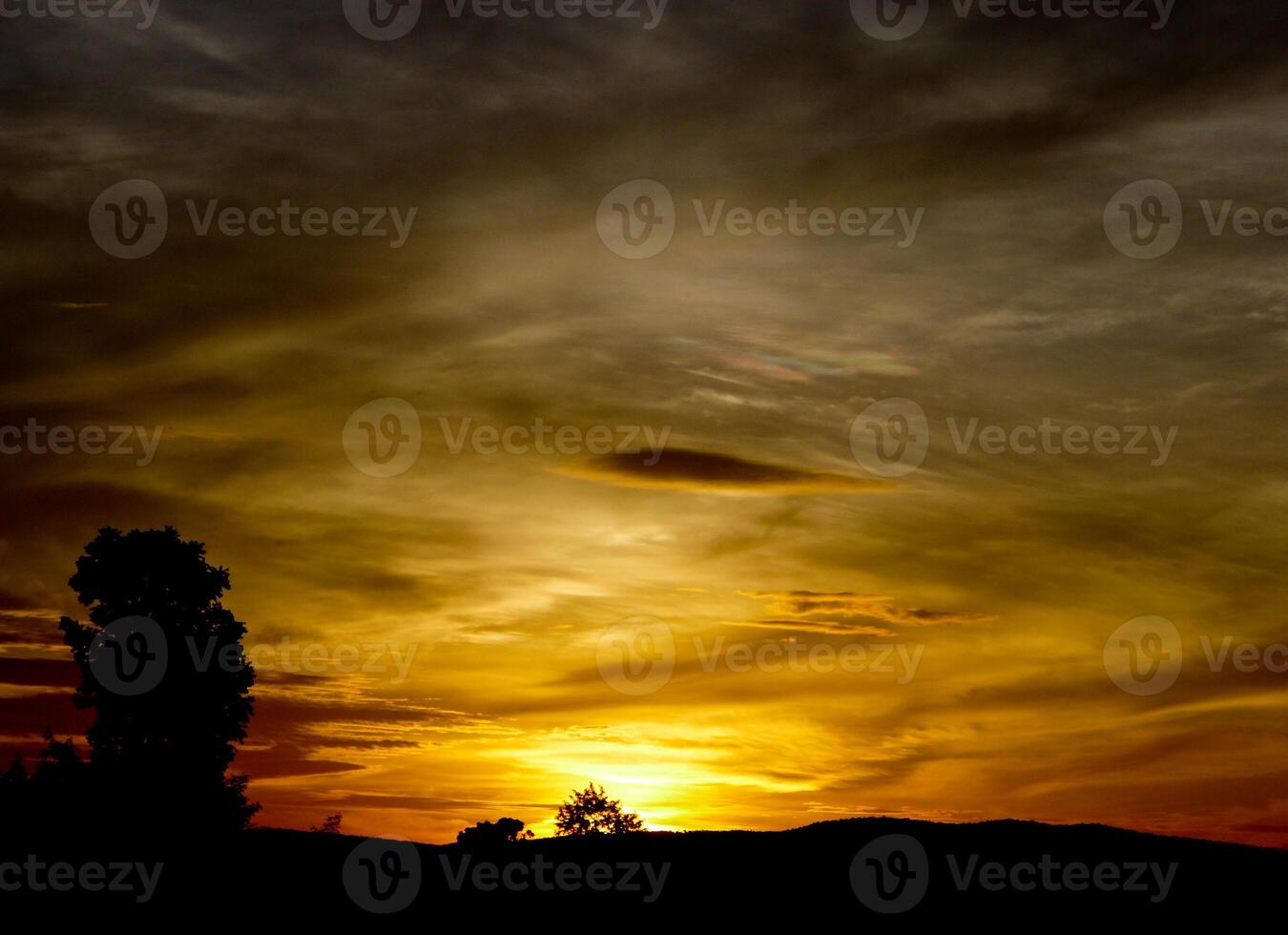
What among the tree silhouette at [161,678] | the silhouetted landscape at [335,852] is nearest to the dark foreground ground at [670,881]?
the silhouetted landscape at [335,852]

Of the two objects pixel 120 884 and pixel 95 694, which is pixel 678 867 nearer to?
pixel 120 884

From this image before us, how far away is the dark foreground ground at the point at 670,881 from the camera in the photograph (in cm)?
3453

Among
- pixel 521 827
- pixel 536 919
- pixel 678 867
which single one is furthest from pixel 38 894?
pixel 521 827

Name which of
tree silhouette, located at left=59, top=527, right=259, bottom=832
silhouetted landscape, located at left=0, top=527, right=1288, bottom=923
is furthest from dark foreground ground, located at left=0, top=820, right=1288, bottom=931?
tree silhouette, located at left=59, top=527, right=259, bottom=832

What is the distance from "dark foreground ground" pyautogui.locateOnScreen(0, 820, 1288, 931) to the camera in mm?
34531

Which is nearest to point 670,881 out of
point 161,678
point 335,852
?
point 335,852

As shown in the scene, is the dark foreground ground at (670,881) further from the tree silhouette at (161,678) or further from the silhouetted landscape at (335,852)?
the tree silhouette at (161,678)

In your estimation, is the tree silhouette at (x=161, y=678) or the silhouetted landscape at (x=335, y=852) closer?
the silhouetted landscape at (x=335, y=852)

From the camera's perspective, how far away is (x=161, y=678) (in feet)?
163

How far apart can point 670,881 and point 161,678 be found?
23.2m

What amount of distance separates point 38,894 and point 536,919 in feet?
43.9

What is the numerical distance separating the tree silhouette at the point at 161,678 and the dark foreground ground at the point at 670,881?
27.9 ft

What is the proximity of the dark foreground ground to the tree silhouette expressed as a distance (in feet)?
27.9

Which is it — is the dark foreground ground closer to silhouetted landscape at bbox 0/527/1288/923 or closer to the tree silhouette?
silhouetted landscape at bbox 0/527/1288/923
